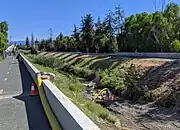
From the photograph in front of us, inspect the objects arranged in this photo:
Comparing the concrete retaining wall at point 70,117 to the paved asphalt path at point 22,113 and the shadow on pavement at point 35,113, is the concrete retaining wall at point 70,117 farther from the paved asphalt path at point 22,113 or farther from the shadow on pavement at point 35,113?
the paved asphalt path at point 22,113

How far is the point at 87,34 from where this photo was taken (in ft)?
336

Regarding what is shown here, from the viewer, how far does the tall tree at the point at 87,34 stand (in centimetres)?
10162

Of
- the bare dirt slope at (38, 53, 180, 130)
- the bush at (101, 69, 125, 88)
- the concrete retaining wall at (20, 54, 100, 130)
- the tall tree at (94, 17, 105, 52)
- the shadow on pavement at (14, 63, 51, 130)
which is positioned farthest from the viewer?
the tall tree at (94, 17, 105, 52)

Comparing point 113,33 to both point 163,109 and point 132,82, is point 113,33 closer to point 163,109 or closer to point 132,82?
point 132,82

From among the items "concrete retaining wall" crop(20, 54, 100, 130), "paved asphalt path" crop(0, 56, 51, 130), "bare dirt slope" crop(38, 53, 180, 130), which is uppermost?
"concrete retaining wall" crop(20, 54, 100, 130)

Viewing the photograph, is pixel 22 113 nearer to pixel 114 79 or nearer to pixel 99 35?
pixel 114 79

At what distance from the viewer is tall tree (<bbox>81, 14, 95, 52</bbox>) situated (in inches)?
4001

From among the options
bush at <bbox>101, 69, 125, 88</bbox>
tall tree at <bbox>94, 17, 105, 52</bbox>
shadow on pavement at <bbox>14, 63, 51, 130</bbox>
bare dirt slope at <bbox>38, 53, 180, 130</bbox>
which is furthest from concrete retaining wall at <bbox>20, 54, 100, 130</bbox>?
tall tree at <bbox>94, 17, 105, 52</bbox>

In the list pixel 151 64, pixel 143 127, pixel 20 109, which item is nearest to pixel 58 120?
pixel 20 109

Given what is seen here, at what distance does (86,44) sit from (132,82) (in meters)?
73.2

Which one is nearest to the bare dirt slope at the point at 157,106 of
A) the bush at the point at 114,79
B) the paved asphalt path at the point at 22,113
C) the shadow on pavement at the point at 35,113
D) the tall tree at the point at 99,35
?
the bush at the point at 114,79

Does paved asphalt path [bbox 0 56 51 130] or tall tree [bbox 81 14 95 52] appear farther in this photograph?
tall tree [bbox 81 14 95 52]

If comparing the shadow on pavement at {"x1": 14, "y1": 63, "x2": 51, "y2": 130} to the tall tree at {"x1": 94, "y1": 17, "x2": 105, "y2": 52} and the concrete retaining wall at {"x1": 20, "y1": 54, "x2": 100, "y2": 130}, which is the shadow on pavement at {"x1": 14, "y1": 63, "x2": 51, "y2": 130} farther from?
the tall tree at {"x1": 94, "y1": 17, "x2": 105, "y2": 52}

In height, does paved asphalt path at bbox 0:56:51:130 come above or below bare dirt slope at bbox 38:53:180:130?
above
